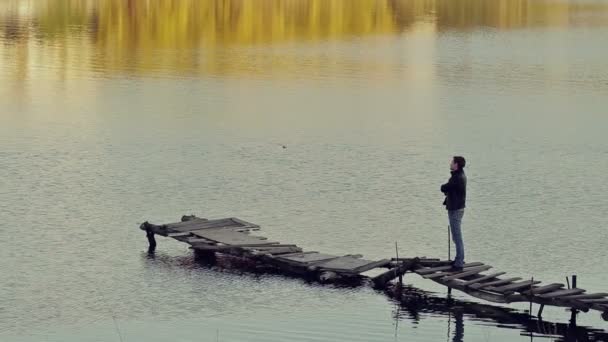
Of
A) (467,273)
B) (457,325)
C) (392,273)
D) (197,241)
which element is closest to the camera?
(457,325)

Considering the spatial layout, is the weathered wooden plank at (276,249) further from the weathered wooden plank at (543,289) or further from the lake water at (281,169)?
the weathered wooden plank at (543,289)

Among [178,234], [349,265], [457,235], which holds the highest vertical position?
[457,235]

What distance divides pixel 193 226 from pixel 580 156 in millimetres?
23303

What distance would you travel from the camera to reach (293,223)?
133 ft

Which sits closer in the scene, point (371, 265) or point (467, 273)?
point (467, 273)

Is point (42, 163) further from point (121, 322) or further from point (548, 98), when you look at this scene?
point (548, 98)

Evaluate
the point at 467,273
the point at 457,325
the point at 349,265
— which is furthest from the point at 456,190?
the point at 457,325

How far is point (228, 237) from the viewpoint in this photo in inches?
1398

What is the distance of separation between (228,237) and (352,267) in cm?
431

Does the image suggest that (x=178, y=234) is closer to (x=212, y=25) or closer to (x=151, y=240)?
(x=151, y=240)

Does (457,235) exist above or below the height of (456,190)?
below

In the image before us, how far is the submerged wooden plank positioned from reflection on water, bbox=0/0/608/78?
153ft

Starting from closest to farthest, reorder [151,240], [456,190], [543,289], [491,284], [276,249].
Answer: [543,289], [491,284], [456,190], [276,249], [151,240]

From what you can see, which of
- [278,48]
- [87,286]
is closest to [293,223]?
[87,286]
